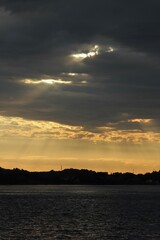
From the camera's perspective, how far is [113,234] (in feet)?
267

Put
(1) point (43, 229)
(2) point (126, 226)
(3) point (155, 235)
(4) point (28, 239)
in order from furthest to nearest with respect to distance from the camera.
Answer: (2) point (126, 226) → (1) point (43, 229) → (3) point (155, 235) → (4) point (28, 239)

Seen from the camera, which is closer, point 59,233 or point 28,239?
point 28,239

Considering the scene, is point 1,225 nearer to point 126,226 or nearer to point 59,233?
point 59,233

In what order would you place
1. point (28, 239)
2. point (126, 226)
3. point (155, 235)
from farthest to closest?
point (126, 226)
point (155, 235)
point (28, 239)

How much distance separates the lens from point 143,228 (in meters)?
90.4

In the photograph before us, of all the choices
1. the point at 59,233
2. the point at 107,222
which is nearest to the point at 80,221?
the point at 107,222

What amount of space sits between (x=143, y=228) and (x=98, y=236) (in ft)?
47.6

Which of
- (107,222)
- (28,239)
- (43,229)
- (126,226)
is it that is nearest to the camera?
(28,239)

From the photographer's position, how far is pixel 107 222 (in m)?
102

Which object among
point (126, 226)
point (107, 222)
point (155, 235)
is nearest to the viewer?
point (155, 235)

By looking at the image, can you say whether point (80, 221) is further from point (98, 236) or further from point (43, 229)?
point (98, 236)

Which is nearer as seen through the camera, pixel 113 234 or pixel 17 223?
pixel 113 234

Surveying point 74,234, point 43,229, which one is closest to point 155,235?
point 74,234

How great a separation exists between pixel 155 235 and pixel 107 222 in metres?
22.7
